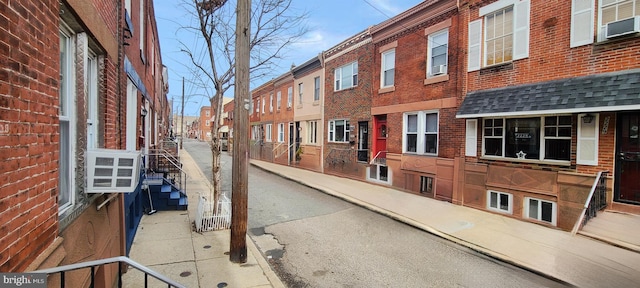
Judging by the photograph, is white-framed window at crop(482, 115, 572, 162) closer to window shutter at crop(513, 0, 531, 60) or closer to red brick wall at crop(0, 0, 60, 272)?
window shutter at crop(513, 0, 531, 60)

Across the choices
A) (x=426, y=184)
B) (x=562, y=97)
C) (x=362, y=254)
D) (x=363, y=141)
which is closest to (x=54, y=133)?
(x=362, y=254)

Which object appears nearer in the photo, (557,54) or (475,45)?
(557,54)

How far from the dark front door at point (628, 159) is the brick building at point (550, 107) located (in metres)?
0.02

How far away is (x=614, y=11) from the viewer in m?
7.09

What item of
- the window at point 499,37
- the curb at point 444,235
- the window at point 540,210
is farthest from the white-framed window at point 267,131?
the window at point 540,210

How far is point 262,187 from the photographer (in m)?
13.6

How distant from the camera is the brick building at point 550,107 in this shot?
22.6 feet

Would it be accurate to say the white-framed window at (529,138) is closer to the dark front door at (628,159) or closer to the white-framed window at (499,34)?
the dark front door at (628,159)

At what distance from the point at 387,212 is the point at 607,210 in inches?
194

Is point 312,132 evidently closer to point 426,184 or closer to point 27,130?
point 426,184

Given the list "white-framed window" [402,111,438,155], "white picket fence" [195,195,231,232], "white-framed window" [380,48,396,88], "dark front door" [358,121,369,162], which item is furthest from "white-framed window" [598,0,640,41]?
"white picket fence" [195,195,231,232]

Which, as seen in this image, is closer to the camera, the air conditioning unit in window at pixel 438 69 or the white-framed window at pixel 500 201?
the white-framed window at pixel 500 201

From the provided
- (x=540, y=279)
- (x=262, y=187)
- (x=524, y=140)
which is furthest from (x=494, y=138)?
(x=262, y=187)

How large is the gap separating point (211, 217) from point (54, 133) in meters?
5.31
